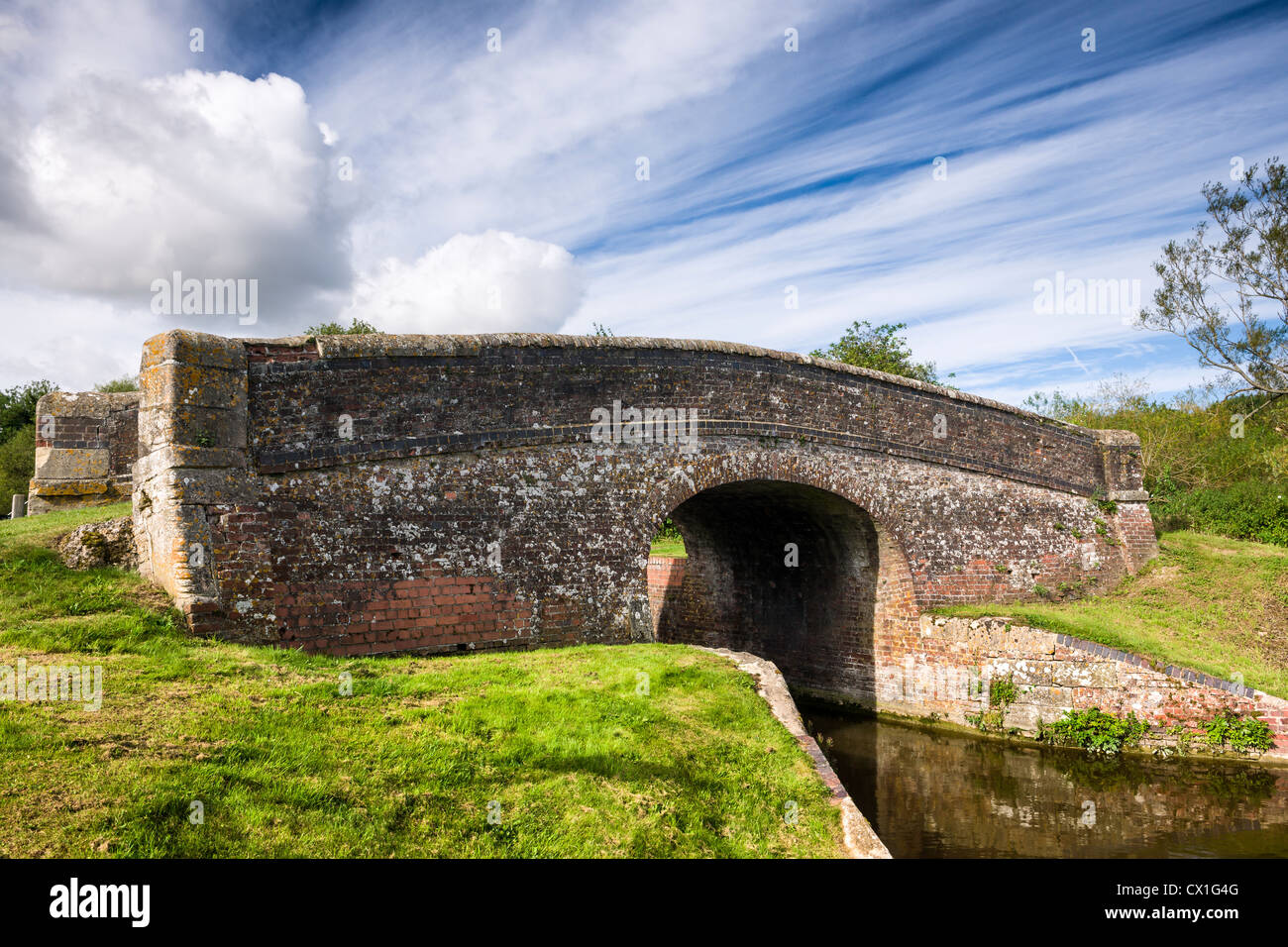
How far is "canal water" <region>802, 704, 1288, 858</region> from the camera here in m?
7.96

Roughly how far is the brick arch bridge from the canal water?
7.69 feet

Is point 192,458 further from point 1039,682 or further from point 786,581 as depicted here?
point 1039,682

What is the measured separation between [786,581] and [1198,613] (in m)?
7.02

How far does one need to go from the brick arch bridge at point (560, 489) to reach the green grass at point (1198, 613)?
77cm

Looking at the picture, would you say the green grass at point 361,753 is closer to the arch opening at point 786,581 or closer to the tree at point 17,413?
the arch opening at point 786,581

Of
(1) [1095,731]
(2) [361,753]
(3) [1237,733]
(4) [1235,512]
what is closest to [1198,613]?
(3) [1237,733]

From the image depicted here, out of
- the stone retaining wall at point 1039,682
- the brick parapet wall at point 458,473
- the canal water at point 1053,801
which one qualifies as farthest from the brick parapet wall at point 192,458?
the stone retaining wall at point 1039,682

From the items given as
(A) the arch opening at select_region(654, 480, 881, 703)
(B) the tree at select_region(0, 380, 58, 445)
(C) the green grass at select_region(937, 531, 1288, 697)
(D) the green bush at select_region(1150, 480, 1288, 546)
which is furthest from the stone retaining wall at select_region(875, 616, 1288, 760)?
(B) the tree at select_region(0, 380, 58, 445)

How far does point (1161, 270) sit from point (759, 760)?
21.4 meters

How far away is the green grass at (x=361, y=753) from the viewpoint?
3785 mm
